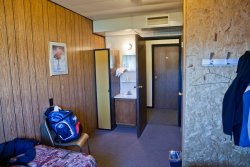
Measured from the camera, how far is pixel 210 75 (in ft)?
6.39

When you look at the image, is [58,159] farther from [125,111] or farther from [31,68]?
[125,111]

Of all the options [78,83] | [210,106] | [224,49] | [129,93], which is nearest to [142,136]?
[129,93]

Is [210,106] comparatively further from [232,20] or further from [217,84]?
[232,20]

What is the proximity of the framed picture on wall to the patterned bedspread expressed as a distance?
117 centimetres

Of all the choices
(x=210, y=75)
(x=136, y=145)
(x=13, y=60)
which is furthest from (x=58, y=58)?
(x=210, y=75)

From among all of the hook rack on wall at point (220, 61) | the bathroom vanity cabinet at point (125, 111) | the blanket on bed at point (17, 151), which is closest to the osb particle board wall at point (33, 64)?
the blanket on bed at point (17, 151)

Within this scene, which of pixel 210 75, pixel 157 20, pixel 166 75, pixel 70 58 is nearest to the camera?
pixel 210 75

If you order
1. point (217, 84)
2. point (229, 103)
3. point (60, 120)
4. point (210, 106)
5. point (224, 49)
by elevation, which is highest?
point (224, 49)

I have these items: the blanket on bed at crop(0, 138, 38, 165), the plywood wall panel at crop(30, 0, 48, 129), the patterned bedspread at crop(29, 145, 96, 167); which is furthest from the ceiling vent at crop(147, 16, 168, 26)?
the blanket on bed at crop(0, 138, 38, 165)

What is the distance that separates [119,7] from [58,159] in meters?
2.46

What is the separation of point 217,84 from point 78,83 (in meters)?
2.38

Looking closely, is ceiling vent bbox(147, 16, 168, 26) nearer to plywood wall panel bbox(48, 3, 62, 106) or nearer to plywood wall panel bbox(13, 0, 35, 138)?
plywood wall panel bbox(48, 3, 62, 106)

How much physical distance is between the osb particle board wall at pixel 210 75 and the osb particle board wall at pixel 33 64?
1934 millimetres

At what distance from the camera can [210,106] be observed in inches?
77.4
